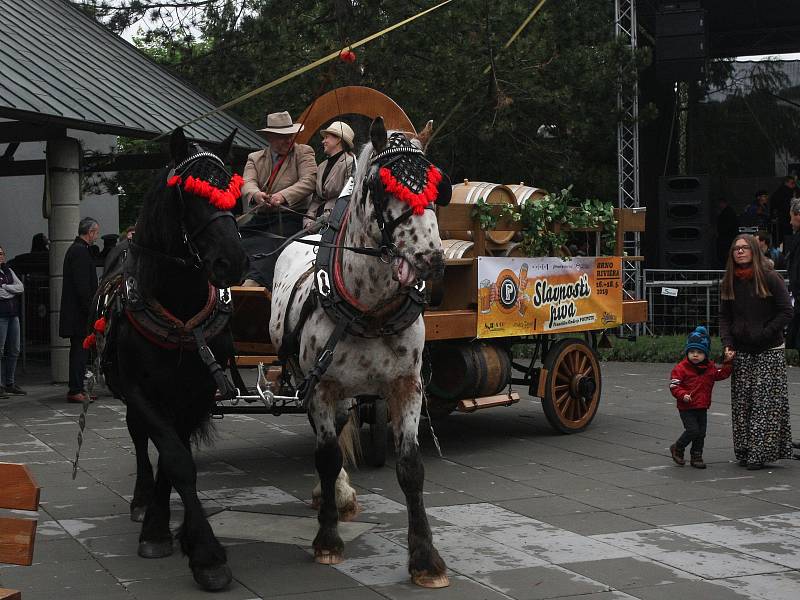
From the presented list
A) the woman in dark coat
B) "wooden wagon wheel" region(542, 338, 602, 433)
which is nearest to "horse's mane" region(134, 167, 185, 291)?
"wooden wagon wheel" region(542, 338, 602, 433)

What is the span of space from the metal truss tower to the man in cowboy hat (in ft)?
33.5

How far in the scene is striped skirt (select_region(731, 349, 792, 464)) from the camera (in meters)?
8.44

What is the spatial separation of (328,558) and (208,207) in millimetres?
1913

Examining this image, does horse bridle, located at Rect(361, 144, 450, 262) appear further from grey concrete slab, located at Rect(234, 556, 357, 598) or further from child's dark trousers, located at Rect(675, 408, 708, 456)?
child's dark trousers, located at Rect(675, 408, 708, 456)

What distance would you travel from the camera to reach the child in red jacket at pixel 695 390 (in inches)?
334

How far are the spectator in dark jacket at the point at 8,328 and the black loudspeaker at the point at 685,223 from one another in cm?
1004

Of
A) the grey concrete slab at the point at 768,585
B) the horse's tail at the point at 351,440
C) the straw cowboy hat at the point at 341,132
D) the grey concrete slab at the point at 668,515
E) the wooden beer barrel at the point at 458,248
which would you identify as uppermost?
the straw cowboy hat at the point at 341,132

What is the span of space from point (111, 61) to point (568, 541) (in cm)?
1197

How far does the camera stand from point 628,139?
64.1 feet

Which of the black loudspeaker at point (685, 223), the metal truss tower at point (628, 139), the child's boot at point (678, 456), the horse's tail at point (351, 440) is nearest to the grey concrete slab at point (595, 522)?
the horse's tail at point (351, 440)

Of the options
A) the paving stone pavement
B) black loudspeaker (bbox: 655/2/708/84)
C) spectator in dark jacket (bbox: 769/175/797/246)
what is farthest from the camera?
spectator in dark jacket (bbox: 769/175/797/246)

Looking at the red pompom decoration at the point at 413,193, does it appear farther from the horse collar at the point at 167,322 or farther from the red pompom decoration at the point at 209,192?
the horse collar at the point at 167,322

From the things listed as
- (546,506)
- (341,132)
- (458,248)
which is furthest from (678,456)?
(341,132)

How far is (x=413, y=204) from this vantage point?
5.41m
